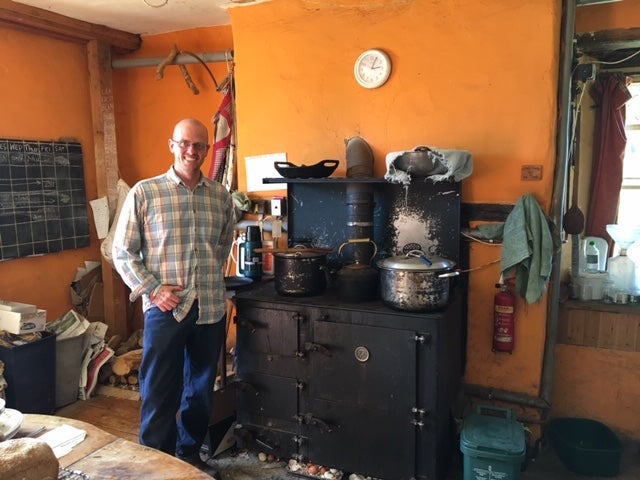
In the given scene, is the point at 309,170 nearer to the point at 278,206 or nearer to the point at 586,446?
the point at 278,206

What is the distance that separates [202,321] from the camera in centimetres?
227

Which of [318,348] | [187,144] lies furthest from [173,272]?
[318,348]

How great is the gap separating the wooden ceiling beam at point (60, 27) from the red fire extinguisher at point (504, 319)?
3030 mm

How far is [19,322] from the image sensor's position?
9.36 ft

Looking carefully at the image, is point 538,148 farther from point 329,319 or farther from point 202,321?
point 202,321

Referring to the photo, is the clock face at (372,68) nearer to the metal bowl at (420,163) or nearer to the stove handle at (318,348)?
the metal bowl at (420,163)

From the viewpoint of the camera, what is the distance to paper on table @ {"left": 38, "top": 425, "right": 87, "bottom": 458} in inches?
52.7

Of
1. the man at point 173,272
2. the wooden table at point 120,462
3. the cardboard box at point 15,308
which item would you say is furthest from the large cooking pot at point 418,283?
the cardboard box at point 15,308

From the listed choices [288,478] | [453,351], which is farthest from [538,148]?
[288,478]

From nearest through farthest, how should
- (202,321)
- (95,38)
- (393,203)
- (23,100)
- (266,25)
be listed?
(202,321)
(393,203)
(266,25)
(23,100)
(95,38)

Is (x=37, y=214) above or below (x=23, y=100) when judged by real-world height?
below

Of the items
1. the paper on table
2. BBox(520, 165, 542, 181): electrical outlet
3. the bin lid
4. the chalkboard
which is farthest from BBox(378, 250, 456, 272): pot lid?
the chalkboard

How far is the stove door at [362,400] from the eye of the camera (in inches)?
85.7

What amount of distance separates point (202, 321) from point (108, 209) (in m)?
1.85
